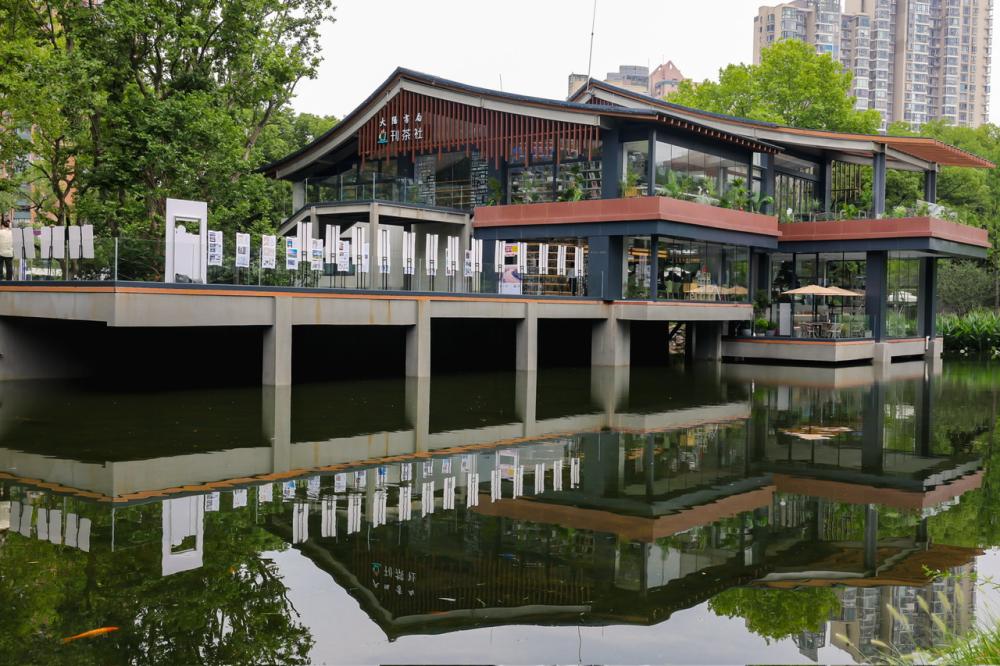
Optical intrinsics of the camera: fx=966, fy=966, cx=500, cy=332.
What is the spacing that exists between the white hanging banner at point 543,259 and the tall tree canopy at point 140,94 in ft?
38.8

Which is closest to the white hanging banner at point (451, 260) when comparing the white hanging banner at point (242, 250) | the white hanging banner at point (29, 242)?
the white hanging banner at point (242, 250)

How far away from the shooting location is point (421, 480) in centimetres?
1265

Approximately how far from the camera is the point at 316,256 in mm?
23891

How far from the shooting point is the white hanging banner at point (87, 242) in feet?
69.9

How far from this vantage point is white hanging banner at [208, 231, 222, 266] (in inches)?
851

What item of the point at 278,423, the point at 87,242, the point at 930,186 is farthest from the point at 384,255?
the point at 930,186

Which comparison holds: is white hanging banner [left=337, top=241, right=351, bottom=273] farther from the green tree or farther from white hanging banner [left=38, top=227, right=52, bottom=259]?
the green tree

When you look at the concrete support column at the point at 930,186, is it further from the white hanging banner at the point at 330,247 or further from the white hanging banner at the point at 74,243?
the white hanging banner at the point at 74,243

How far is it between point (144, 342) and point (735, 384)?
17140 mm

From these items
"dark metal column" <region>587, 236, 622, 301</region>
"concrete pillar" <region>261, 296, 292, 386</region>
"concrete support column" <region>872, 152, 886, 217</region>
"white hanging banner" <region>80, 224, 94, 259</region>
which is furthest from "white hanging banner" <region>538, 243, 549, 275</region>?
"concrete support column" <region>872, 152, 886, 217</region>

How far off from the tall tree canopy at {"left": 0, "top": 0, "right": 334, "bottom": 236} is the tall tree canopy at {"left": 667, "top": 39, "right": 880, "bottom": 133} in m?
36.5

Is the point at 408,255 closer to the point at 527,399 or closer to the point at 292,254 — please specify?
the point at 292,254

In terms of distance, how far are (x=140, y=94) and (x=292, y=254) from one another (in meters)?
16.2

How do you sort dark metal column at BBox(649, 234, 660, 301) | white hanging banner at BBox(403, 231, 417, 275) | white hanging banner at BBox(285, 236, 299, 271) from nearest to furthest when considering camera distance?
white hanging banner at BBox(285, 236, 299, 271)
white hanging banner at BBox(403, 231, 417, 275)
dark metal column at BBox(649, 234, 660, 301)
